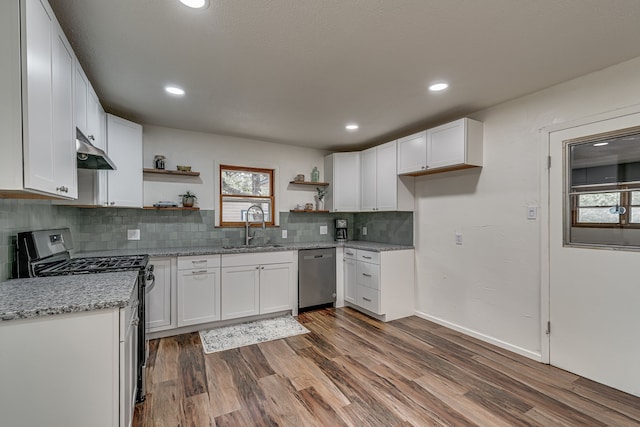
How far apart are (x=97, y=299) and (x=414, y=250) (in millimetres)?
3343

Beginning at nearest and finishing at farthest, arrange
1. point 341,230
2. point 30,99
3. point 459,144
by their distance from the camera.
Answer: point 30,99 → point 459,144 → point 341,230

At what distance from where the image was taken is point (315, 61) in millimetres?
2084

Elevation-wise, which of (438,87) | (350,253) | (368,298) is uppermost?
(438,87)

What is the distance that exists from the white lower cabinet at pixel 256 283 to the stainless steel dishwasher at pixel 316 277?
0.15 m

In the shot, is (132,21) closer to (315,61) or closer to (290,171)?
(315,61)

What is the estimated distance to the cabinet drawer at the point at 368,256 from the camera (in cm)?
361

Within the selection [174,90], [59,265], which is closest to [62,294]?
[59,265]

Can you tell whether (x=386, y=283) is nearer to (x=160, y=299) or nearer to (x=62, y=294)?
(x=160, y=299)

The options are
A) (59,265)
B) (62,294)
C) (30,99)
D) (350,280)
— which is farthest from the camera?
(350,280)

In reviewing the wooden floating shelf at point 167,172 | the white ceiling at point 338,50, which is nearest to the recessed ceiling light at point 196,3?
the white ceiling at point 338,50

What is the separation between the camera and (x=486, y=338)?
2.95 meters

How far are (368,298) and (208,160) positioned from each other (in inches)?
109

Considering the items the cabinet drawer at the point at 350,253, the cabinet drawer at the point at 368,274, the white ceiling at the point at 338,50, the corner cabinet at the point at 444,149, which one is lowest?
the cabinet drawer at the point at 368,274

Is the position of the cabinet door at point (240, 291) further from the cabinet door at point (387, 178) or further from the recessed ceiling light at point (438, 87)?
the recessed ceiling light at point (438, 87)
